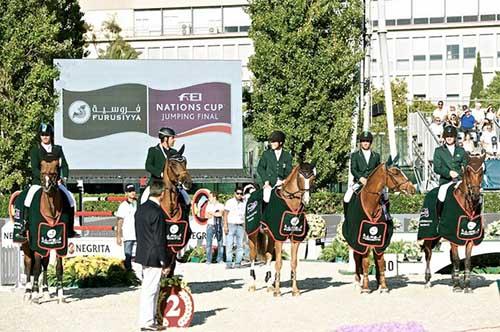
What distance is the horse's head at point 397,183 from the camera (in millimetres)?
18062

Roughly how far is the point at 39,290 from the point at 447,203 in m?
7.21

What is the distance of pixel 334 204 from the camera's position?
45375mm

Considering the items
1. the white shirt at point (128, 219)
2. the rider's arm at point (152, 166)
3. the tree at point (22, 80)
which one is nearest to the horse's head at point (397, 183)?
the rider's arm at point (152, 166)

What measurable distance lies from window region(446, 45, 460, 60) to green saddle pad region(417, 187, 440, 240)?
6590cm

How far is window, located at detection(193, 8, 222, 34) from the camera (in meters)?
84.6

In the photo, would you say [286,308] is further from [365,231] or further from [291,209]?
[365,231]

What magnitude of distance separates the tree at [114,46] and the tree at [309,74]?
20173mm

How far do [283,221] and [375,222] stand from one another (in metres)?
1.55

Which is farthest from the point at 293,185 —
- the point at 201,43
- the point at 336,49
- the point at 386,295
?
the point at 201,43

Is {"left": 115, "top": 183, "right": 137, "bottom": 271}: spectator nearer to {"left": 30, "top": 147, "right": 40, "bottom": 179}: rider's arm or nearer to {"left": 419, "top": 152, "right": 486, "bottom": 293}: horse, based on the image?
{"left": 30, "top": 147, "right": 40, "bottom": 179}: rider's arm

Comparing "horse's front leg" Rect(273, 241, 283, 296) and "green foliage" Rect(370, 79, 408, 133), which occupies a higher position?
"green foliage" Rect(370, 79, 408, 133)

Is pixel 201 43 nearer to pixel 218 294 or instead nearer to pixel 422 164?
pixel 422 164

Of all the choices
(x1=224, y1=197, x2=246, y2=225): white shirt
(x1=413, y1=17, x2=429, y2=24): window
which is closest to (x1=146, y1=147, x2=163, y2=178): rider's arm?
(x1=224, y1=197, x2=246, y2=225): white shirt

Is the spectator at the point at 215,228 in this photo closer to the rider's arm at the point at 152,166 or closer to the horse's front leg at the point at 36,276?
the horse's front leg at the point at 36,276
